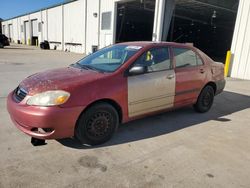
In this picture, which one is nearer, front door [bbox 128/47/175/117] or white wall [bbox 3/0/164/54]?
front door [bbox 128/47/175/117]

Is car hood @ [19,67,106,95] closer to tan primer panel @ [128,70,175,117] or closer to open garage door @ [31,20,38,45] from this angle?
tan primer panel @ [128,70,175,117]

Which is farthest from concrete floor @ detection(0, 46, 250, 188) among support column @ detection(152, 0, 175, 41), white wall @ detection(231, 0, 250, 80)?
support column @ detection(152, 0, 175, 41)

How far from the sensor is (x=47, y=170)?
104 inches

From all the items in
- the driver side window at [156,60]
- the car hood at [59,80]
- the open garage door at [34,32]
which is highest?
the open garage door at [34,32]

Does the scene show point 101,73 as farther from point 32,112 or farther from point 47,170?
point 47,170

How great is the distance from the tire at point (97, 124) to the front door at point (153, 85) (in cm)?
39

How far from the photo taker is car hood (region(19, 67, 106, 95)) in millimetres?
2969

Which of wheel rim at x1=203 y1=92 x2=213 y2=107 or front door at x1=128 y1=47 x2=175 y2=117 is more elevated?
front door at x1=128 y1=47 x2=175 y2=117

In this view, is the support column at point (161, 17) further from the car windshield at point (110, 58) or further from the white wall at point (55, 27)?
the white wall at point (55, 27)

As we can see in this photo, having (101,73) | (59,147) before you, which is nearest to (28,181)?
(59,147)

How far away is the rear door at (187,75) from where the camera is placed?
425 cm

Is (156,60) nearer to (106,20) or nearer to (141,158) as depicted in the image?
(141,158)

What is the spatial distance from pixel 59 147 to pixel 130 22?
3029 cm

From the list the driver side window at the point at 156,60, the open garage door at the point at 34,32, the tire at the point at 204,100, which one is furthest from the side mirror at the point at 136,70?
the open garage door at the point at 34,32
